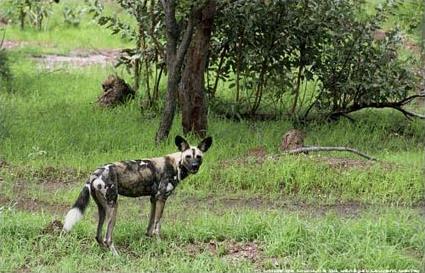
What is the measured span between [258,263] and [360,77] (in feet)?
17.4

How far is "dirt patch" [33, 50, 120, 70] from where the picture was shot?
45.6 feet

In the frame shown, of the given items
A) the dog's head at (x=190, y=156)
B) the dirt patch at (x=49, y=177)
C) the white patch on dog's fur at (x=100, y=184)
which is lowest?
the dirt patch at (x=49, y=177)

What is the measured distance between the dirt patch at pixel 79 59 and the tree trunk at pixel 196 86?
440cm

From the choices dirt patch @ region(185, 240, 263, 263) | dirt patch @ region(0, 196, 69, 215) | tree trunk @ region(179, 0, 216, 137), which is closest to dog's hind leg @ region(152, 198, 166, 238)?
dirt patch @ region(185, 240, 263, 263)

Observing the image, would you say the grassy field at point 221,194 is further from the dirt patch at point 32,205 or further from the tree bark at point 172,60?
the tree bark at point 172,60

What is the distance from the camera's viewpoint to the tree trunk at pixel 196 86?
31.1 feet

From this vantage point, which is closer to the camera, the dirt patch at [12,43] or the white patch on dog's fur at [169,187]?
the white patch on dog's fur at [169,187]

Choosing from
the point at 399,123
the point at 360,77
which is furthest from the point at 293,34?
the point at 399,123

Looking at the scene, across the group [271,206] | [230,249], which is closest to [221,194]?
[271,206]

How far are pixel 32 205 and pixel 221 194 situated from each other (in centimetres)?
153

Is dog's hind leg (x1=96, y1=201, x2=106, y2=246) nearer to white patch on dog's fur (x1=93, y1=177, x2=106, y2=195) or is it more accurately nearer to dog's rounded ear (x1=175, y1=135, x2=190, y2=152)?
white patch on dog's fur (x1=93, y1=177, x2=106, y2=195)

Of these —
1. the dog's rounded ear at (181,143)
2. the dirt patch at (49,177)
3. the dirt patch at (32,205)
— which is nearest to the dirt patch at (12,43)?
the dirt patch at (49,177)

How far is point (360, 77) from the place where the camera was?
1031 centimetres

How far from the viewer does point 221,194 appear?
734 cm
